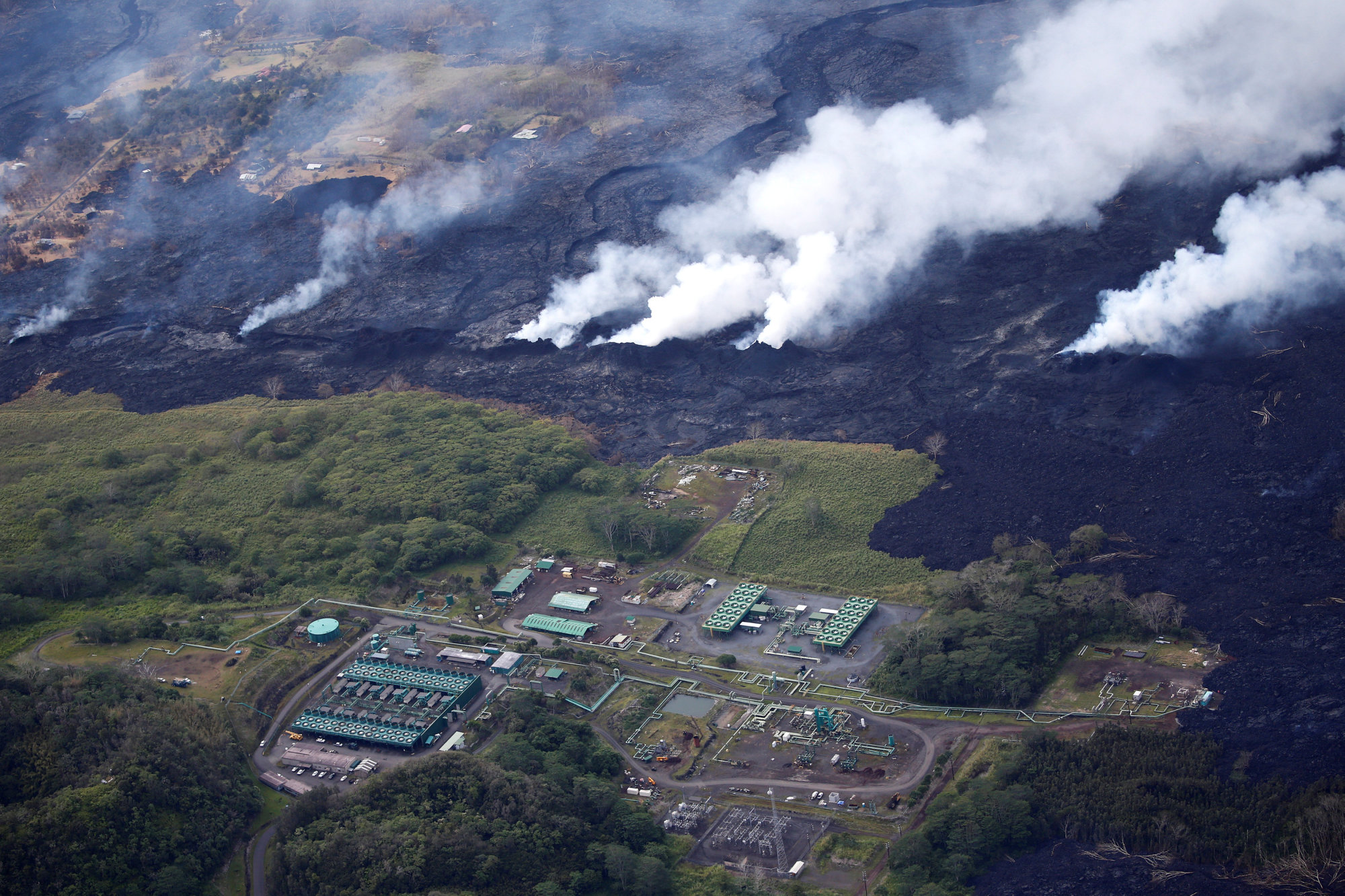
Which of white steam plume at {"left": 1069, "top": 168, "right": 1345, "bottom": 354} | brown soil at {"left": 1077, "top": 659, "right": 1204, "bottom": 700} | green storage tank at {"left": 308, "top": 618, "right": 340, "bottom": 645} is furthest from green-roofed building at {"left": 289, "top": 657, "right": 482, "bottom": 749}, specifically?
white steam plume at {"left": 1069, "top": 168, "right": 1345, "bottom": 354}

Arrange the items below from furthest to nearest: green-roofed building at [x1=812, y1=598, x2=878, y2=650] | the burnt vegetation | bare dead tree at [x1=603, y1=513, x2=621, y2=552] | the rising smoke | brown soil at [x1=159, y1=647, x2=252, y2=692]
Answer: the rising smoke, bare dead tree at [x1=603, y1=513, x2=621, y2=552], brown soil at [x1=159, y1=647, x2=252, y2=692], green-roofed building at [x1=812, y1=598, x2=878, y2=650], the burnt vegetation

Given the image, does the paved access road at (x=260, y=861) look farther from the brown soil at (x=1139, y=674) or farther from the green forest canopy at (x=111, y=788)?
the brown soil at (x=1139, y=674)

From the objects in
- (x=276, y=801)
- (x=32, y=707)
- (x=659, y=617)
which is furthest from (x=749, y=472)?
(x=32, y=707)

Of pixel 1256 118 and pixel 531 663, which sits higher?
pixel 1256 118

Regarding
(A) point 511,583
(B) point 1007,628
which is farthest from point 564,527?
(B) point 1007,628

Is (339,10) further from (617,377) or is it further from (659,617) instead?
(659,617)

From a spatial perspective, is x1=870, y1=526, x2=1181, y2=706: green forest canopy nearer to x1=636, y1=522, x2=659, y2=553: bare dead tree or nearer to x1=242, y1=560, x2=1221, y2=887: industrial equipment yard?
x1=242, y1=560, x2=1221, y2=887: industrial equipment yard

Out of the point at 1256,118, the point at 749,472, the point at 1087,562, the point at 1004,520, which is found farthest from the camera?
the point at 1256,118

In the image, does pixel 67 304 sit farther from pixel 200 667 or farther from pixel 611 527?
pixel 611 527
